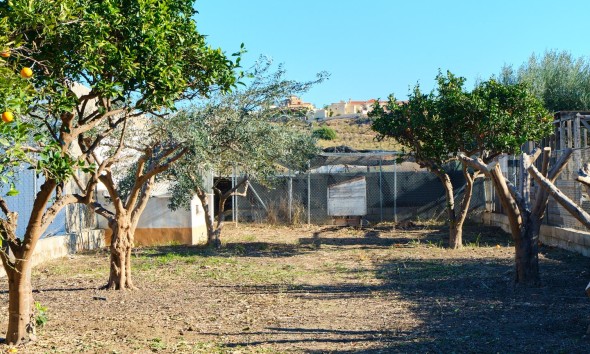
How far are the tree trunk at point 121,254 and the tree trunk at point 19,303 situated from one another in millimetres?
3662

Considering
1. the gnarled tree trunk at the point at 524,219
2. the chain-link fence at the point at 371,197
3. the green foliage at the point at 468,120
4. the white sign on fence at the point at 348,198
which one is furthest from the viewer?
the chain-link fence at the point at 371,197

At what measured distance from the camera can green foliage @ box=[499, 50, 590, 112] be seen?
2642cm

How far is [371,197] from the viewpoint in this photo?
2503cm

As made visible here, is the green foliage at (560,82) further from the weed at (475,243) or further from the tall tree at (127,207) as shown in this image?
the tall tree at (127,207)

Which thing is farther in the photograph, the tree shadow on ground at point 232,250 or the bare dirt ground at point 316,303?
the tree shadow on ground at point 232,250

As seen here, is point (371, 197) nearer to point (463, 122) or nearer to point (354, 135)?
point (463, 122)

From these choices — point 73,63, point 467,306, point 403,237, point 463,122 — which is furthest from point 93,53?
point 403,237

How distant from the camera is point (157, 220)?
18.3 metres

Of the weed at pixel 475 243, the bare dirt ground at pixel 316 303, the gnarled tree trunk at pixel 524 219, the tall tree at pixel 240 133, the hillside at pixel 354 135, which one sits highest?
the hillside at pixel 354 135

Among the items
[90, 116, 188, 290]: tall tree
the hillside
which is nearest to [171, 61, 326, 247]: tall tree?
[90, 116, 188, 290]: tall tree

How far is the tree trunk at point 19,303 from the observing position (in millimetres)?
7328

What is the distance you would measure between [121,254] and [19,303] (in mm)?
3792

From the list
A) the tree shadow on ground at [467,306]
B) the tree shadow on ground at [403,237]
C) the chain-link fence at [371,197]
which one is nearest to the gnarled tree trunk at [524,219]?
the tree shadow on ground at [467,306]

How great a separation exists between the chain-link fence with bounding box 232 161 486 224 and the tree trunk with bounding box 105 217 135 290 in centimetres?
1326
